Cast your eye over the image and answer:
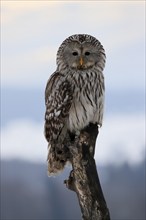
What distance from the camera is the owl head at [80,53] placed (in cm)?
773

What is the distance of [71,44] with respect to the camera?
7789 mm

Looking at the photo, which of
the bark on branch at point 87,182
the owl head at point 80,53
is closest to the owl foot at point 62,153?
the bark on branch at point 87,182

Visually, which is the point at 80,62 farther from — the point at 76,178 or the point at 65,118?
the point at 76,178

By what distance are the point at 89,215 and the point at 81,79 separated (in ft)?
6.30

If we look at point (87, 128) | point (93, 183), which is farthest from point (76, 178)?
point (87, 128)

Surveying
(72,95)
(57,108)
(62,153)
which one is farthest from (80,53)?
(62,153)

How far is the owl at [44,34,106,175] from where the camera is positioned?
7.59 meters

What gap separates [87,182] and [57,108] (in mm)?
1244

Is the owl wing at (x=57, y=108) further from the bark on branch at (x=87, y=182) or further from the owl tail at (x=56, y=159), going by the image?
the bark on branch at (x=87, y=182)

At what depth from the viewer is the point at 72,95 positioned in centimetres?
762

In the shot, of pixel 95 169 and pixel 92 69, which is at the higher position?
pixel 92 69

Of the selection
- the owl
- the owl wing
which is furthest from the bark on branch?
the owl wing

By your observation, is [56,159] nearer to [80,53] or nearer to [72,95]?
[72,95]

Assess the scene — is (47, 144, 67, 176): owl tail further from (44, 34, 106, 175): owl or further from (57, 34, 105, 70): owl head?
(57, 34, 105, 70): owl head
